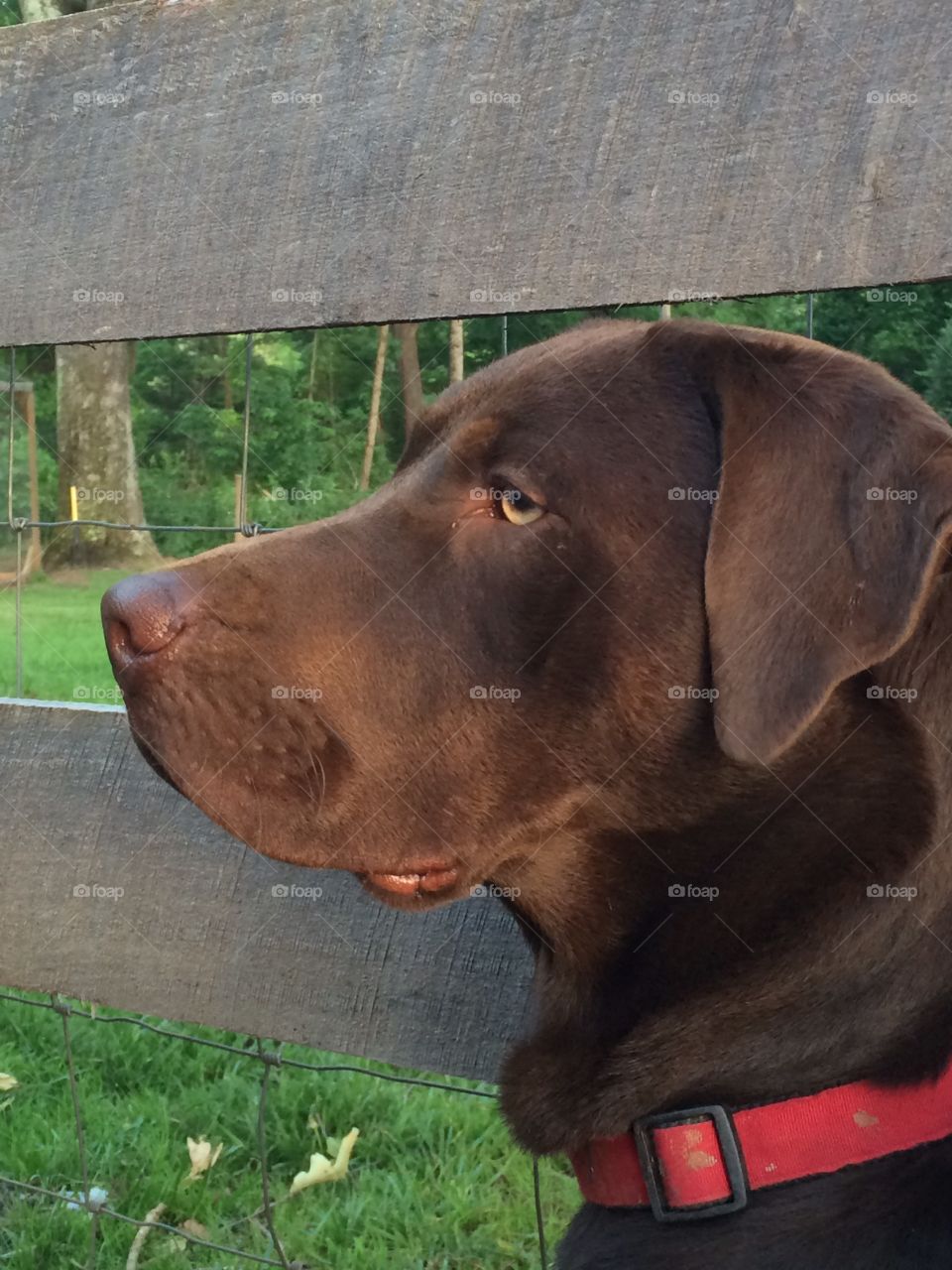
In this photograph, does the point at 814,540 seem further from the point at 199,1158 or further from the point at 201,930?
the point at 199,1158

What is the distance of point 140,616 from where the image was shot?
1515 mm

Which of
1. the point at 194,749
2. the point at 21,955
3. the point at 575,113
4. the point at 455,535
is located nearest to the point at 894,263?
the point at 575,113

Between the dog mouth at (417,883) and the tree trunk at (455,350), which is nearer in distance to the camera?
the dog mouth at (417,883)

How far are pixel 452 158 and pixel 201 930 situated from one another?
1.17 metres

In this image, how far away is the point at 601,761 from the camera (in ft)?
5.54

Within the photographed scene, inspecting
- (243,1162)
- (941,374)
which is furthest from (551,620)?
(941,374)

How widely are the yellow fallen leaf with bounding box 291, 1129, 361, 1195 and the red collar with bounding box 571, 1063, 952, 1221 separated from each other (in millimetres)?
1309

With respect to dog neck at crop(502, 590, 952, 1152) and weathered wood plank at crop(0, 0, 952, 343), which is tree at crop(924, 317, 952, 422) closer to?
weathered wood plank at crop(0, 0, 952, 343)

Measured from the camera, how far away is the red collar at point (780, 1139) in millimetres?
1479

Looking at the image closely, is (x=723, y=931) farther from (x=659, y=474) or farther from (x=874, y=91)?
(x=874, y=91)

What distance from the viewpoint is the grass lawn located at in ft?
8.32

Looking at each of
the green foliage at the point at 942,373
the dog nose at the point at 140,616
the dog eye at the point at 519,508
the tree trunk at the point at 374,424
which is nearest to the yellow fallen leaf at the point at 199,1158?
the dog nose at the point at 140,616

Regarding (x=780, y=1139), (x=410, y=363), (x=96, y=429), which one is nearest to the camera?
(x=780, y=1139)

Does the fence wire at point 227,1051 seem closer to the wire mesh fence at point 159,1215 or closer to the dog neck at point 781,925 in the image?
the wire mesh fence at point 159,1215
